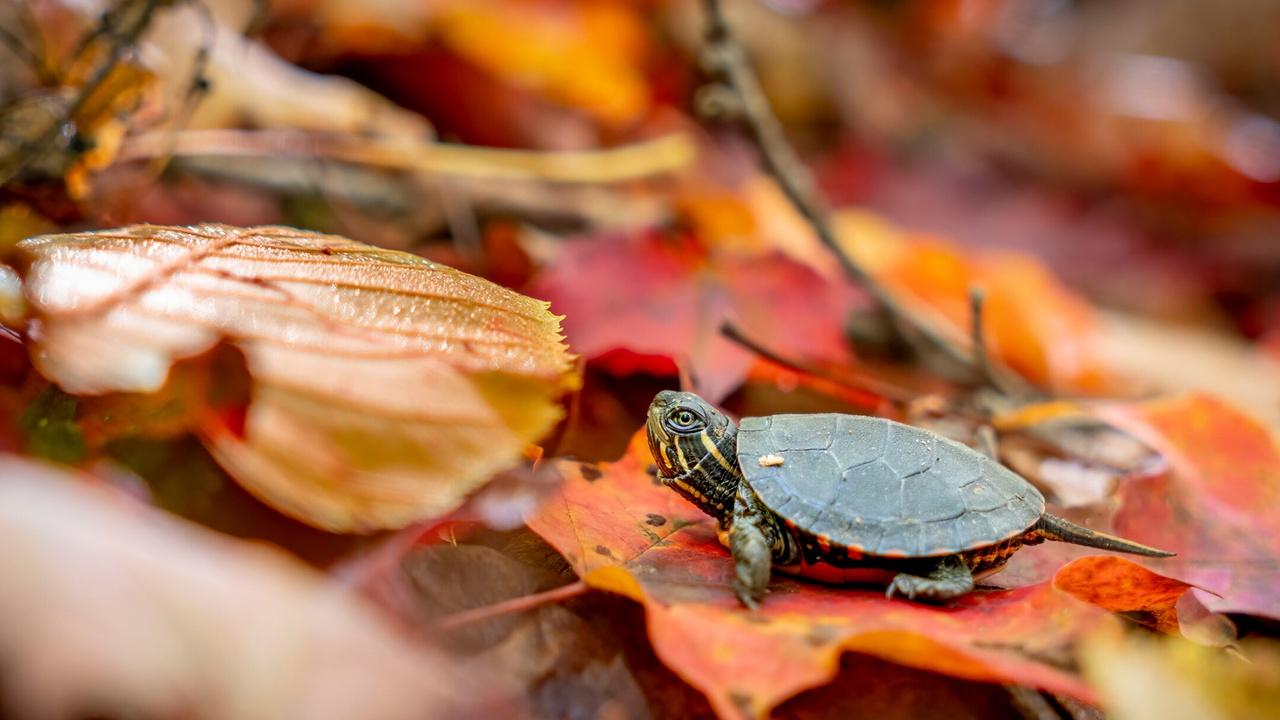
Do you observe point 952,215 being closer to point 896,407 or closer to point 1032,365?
point 1032,365

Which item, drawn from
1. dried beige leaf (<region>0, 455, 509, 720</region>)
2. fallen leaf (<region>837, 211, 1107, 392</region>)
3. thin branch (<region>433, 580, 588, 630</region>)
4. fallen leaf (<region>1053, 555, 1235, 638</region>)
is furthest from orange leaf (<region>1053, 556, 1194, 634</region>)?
fallen leaf (<region>837, 211, 1107, 392</region>)

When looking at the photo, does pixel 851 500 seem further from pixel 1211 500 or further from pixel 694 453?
pixel 1211 500

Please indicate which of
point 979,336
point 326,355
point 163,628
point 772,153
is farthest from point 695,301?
point 163,628

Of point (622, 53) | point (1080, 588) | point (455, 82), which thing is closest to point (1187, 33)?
point (622, 53)

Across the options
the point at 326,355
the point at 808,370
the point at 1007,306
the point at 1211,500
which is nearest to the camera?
the point at 326,355

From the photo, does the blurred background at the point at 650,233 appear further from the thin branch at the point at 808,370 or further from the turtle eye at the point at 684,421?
the turtle eye at the point at 684,421

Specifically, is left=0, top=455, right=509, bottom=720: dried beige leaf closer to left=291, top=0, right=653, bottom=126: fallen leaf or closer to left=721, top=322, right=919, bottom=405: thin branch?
left=721, top=322, right=919, bottom=405: thin branch
